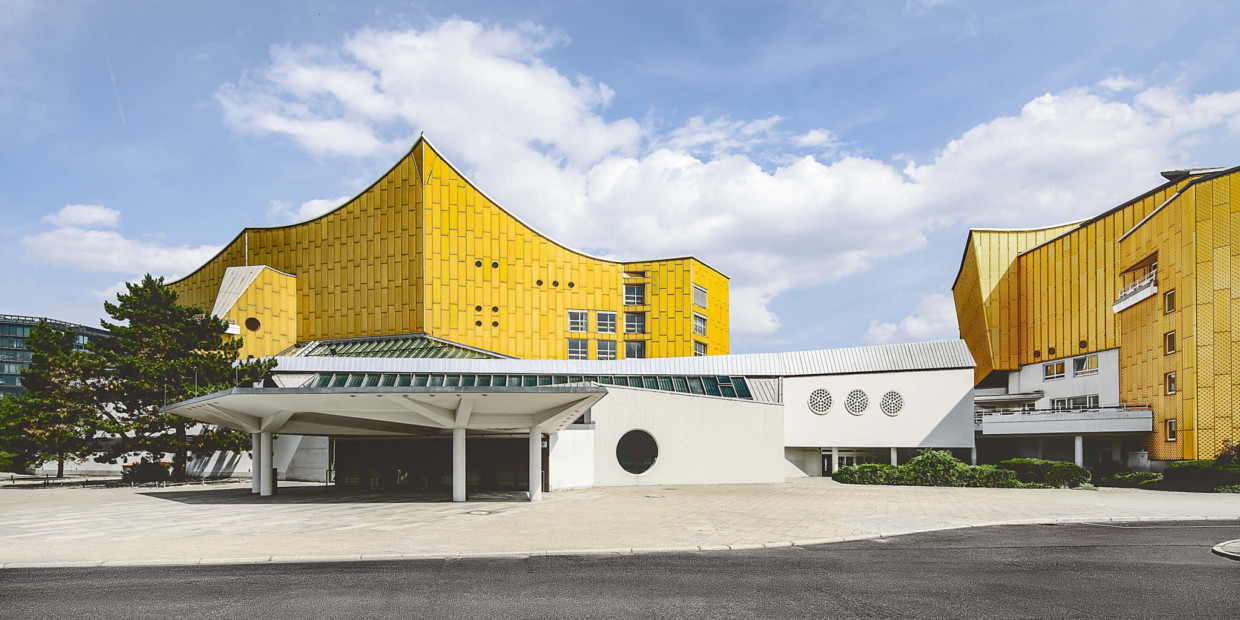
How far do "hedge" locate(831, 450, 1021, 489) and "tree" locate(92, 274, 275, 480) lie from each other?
105 ft

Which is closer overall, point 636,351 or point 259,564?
point 259,564

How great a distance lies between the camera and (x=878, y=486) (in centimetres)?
3947

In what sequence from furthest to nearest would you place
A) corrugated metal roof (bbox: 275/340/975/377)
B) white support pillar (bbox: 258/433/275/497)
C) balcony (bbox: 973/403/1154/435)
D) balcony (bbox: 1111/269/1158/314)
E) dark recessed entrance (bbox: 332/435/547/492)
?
corrugated metal roof (bbox: 275/340/975/377)
balcony (bbox: 1111/269/1158/314)
balcony (bbox: 973/403/1154/435)
dark recessed entrance (bbox: 332/435/547/492)
white support pillar (bbox: 258/433/275/497)

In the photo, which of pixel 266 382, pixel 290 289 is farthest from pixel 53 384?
pixel 290 289

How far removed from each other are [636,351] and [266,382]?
27.8 m

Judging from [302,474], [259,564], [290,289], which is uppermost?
[290,289]

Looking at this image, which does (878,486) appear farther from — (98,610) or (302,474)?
(98,610)

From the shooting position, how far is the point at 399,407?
2798 cm

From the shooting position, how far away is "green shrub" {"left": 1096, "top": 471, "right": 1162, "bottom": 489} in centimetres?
3778

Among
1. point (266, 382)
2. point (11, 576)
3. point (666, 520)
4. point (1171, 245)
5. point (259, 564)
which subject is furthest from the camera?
point (266, 382)

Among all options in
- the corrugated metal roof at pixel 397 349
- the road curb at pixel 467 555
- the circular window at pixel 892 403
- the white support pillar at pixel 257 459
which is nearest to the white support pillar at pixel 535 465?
the white support pillar at pixel 257 459

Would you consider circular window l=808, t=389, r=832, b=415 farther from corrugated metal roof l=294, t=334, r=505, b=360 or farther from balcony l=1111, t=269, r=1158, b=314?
corrugated metal roof l=294, t=334, r=505, b=360

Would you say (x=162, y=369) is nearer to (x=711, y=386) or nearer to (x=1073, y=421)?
(x=711, y=386)

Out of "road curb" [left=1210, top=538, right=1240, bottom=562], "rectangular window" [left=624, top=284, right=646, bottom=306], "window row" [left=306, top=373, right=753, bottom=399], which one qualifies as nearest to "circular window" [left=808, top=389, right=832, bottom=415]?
"window row" [left=306, top=373, right=753, bottom=399]
